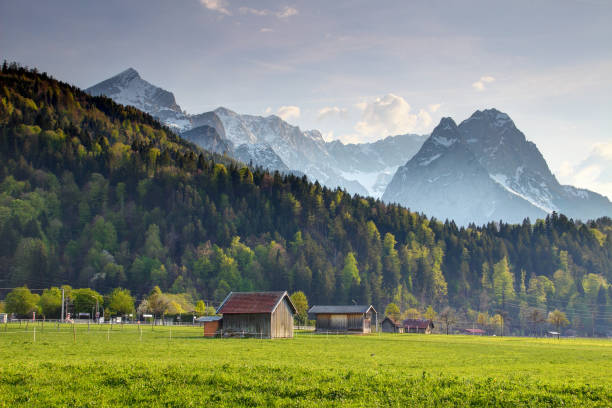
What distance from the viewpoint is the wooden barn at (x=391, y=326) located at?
152250 millimetres

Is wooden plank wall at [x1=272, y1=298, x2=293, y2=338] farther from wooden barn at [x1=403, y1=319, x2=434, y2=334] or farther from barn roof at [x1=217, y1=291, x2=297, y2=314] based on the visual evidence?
wooden barn at [x1=403, y1=319, x2=434, y2=334]

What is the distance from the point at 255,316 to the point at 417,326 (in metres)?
85.5

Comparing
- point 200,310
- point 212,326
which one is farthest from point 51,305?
point 212,326

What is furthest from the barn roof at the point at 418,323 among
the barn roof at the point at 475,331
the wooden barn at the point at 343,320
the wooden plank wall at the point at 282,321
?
the wooden plank wall at the point at 282,321

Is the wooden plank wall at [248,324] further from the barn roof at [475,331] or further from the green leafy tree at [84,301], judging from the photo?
the barn roof at [475,331]

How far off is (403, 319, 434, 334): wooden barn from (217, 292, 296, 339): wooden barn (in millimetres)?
81315

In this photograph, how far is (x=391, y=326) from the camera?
15312cm

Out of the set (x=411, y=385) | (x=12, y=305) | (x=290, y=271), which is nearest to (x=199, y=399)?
(x=411, y=385)

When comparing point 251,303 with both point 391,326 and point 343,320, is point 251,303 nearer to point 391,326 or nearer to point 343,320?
point 343,320

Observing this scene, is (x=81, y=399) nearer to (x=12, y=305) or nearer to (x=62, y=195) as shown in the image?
(x=12, y=305)

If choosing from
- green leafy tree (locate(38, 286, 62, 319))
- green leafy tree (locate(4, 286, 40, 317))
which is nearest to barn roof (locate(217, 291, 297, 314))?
green leafy tree (locate(4, 286, 40, 317))

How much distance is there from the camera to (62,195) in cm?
19962

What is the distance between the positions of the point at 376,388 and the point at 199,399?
7414 mm

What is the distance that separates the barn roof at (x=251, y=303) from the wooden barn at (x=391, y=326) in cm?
7880
